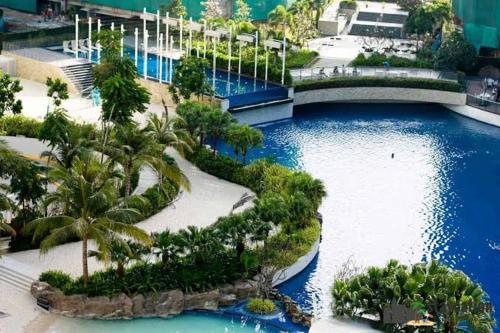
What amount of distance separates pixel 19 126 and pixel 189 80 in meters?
9.73

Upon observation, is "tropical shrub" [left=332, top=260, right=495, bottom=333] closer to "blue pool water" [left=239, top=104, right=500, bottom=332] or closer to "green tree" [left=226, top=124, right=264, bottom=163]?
"blue pool water" [left=239, top=104, right=500, bottom=332]

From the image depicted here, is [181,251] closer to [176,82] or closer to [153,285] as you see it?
[153,285]

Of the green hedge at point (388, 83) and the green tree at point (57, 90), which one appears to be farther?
the green hedge at point (388, 83)

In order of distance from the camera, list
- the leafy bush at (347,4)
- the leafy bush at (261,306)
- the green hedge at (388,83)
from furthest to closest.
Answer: the leafy bush at (347,4)
the green hedge at (388,83)
the leafy bush at (261,306)

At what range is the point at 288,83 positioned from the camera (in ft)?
215

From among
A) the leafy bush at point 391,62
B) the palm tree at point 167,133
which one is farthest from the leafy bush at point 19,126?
the leafy bush at point 391,62

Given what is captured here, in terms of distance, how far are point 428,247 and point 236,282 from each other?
384 inches

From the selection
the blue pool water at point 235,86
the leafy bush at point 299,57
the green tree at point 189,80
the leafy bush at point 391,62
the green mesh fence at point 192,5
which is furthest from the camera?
the green mesh fence at point 192,5

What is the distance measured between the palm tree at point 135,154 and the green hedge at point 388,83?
75.1 feet

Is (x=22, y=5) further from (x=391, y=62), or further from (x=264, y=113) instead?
(x=391, y=62)

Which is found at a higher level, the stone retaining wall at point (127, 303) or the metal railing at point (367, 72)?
the metal railing at point (367, 72)

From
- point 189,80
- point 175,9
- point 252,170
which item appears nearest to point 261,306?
point 252,170

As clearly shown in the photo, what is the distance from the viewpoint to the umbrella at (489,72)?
71562 mm

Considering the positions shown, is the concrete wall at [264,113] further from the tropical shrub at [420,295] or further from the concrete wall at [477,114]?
the tropical shrub at [420,295]
